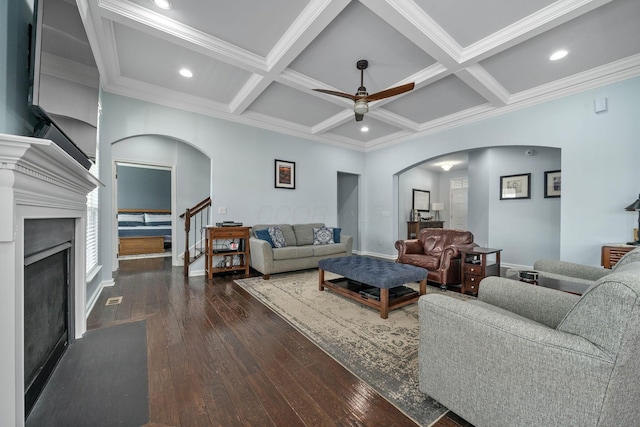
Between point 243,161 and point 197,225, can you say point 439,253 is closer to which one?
point 243,161

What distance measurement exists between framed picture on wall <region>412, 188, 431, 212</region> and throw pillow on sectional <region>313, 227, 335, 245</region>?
4.23 metres

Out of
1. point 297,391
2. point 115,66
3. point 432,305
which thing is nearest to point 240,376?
point 297,391

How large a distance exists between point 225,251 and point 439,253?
352 cm

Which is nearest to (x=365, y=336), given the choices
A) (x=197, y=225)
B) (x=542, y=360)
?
(x=542, y=360)

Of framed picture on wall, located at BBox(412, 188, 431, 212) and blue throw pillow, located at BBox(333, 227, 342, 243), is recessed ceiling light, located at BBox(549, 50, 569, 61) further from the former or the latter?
framed picture on wall, located at BBox(412, 188, 431, 212)

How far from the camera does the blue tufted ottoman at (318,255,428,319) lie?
2490 mm

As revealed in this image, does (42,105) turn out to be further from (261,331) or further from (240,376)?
(261,331)

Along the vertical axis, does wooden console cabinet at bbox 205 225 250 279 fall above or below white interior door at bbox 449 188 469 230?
below

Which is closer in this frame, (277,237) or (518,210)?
(277,237)

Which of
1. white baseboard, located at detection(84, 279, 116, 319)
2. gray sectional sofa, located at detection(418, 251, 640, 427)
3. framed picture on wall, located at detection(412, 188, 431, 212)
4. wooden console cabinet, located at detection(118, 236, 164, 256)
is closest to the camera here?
gray sectional sofa, located at detection(418, 251, 640, 427)

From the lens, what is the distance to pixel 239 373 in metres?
1.67

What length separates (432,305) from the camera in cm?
128

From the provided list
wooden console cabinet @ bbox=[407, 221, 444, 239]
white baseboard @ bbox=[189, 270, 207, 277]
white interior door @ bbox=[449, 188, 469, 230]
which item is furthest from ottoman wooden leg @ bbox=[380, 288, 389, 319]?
white interior door @ bbox=[449, 188, 469, 230]

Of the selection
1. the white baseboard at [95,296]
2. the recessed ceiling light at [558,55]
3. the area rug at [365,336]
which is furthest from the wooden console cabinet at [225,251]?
the recessed ceiling light at [558,55]
